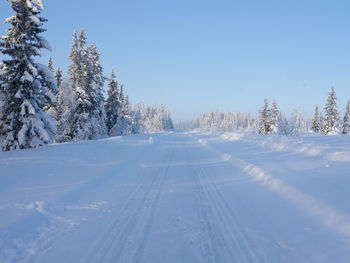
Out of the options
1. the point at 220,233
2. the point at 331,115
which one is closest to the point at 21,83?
the point at 220,233

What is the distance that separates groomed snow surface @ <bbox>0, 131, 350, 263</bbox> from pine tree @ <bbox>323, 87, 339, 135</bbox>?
4725 cm

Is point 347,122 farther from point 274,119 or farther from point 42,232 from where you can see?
point 42,232

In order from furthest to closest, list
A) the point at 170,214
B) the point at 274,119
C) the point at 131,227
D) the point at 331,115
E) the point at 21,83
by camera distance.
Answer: the point at 274,119, the point at 331,115, the point at 21,83, the point at 170,214, the point at 131,227

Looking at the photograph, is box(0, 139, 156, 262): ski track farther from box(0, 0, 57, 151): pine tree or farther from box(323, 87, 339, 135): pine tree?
box(323, 87, 339, 135): pine tree

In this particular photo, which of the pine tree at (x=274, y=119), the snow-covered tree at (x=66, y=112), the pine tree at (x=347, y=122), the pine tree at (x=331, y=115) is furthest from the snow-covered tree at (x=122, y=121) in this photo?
the pine tree at (x=347, y=122)

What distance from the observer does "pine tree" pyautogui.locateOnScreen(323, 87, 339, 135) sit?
1870 inches

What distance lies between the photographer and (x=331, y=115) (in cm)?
4769

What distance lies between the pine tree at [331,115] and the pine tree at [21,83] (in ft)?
183

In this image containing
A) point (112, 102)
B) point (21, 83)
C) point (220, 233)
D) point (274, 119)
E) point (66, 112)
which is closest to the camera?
point (220, 233)

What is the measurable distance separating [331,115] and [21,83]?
5717 centimetres

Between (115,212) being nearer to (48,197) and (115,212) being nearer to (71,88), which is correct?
(48,197)

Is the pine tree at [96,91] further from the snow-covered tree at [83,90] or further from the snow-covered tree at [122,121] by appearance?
the snow-covered tree at [122,121]

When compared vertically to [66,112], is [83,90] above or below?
above

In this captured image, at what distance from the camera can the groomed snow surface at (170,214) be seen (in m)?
3.73
